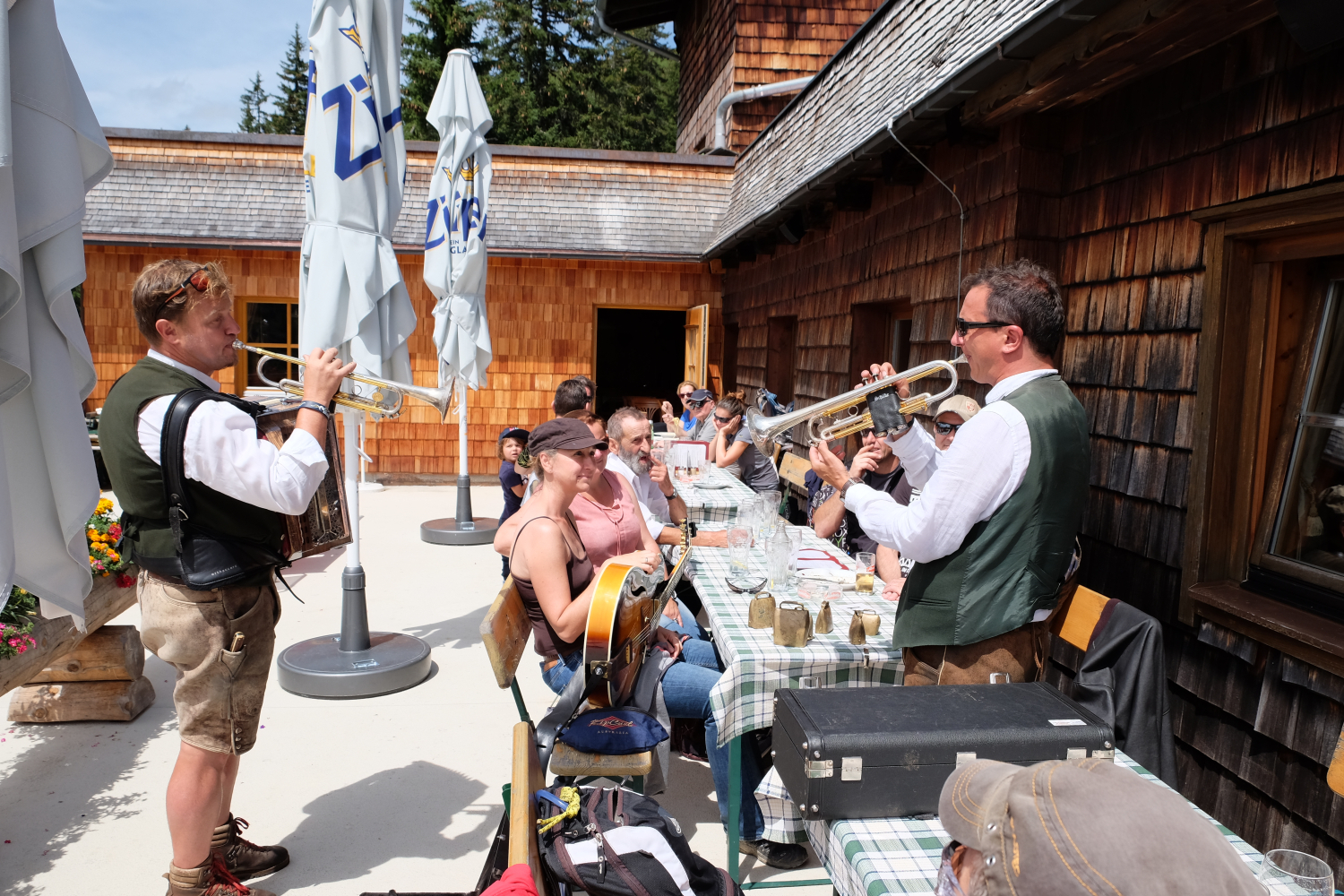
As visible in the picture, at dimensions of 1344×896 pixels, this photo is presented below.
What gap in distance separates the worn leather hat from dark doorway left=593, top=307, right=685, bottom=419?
44.6 ft

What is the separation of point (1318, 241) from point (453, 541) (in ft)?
21.6

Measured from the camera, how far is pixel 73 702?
3.96 m

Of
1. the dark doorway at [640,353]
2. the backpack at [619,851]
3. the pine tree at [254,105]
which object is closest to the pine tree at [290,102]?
the pine tree at [254,105]

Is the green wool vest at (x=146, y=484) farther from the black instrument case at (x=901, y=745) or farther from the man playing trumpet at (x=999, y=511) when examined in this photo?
the man playing trumpet at (x=999, y=511)

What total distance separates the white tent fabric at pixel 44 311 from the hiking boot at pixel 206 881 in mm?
1212

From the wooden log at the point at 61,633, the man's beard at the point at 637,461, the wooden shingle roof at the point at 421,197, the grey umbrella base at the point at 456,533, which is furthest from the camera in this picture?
the wooden shingle roof at the point at 421,197

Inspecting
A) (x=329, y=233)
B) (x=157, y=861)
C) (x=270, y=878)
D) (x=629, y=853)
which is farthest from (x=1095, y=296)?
(x=157, y=861)

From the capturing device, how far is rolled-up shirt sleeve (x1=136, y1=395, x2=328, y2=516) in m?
2.29

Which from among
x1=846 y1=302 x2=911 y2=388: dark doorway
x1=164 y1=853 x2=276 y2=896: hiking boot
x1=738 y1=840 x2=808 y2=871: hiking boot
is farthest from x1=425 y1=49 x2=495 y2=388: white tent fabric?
x1=738 y1=840 x2=808 y2=871: hiking boot

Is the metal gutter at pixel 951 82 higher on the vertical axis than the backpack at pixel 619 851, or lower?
higher

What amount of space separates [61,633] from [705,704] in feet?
8.92

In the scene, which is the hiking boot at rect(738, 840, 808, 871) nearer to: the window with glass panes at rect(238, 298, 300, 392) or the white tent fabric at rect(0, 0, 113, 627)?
the white tent fabric at rect(0, 0, 113, 627)

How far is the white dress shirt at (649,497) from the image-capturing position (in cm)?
452

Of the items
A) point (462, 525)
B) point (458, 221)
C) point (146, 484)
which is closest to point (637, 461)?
point (146, 484)
